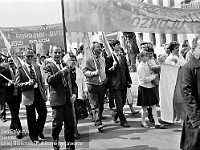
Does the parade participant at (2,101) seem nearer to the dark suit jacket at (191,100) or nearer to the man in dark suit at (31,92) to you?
the man in dark suit at (31,92)

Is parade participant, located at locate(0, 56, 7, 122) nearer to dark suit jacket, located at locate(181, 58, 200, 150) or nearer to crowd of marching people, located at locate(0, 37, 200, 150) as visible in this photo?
crowd of marching people, located at locate(0, 37, 200, 150)

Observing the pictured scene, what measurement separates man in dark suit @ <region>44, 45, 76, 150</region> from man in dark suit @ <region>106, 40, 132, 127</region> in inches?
73.6

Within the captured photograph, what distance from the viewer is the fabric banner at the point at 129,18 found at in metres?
4.52

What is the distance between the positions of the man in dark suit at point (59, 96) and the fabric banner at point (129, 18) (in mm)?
698

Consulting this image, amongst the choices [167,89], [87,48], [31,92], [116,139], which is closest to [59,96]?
[31,92]

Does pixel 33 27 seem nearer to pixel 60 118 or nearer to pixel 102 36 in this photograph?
pixel 102 36

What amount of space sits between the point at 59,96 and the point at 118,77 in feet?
7.35

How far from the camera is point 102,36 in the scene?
6605 millimetres

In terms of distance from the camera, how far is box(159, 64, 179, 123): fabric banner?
666cm

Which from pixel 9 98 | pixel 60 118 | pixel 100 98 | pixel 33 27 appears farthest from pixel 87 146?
pixel 33 27

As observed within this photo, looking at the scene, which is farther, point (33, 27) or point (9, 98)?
point (33, 27)

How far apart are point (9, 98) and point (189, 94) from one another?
15.5 ft

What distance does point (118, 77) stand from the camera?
6.79 m

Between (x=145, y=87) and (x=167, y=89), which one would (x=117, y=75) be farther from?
(x=167, y=89)
